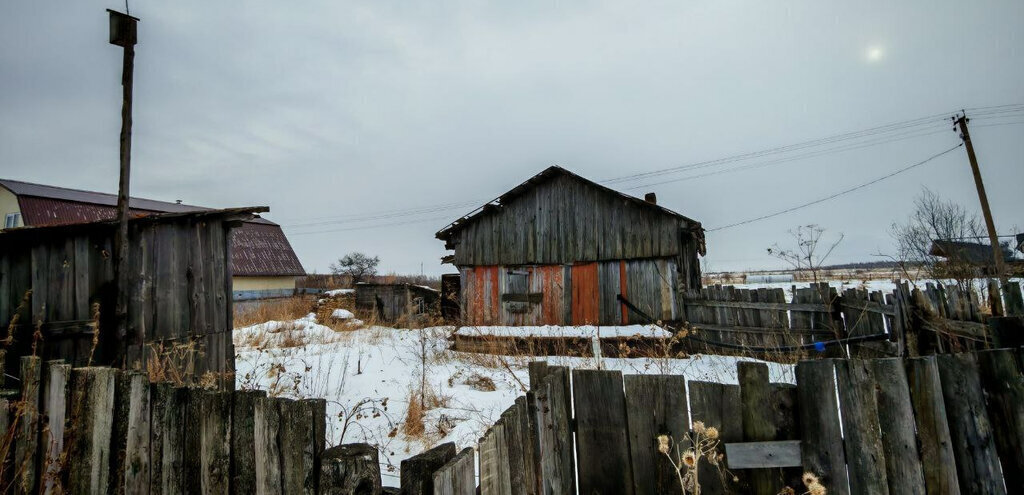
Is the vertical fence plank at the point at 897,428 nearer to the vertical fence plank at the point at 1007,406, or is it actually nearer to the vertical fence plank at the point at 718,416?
the vertical fence plank at the point at 1007,406

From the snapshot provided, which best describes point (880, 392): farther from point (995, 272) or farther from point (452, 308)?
point (452, 308)

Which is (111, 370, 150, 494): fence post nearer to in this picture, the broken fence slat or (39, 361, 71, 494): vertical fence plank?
(39, 361, 71, 494): vertical fence plank

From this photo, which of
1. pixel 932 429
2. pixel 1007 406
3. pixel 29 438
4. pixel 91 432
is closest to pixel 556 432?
pixel 932 429

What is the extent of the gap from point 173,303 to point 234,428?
5726 millimetres

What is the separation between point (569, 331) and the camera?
40.5 ft

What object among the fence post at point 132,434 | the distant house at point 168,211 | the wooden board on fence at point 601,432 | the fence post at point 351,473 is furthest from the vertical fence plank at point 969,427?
the distant house at point 168,211

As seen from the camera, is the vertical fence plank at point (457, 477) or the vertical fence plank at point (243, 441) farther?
the vertical fence plank at point (243, 441)

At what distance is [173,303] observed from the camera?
6641 mm

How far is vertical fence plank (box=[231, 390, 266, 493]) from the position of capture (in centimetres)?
221

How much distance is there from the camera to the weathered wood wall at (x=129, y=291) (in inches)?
207

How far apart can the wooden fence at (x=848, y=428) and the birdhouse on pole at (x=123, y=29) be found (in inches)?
304

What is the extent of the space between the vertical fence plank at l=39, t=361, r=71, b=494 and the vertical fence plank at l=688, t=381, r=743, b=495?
12.6ft

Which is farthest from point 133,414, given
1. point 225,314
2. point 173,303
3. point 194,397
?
point 225,314

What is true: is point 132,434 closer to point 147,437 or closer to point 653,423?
point 147,437
